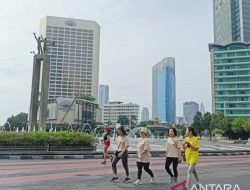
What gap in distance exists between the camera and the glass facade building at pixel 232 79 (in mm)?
111938

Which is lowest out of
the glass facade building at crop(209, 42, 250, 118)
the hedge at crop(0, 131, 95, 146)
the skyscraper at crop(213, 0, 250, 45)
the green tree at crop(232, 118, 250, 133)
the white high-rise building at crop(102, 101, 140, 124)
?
the hedge at crop(0, 131, 95, 146)

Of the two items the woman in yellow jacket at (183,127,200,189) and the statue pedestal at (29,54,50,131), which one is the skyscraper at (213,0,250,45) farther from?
the woman in yellow jacket at (183,127,200,189)

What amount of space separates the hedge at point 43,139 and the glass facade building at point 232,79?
9846 centimetres

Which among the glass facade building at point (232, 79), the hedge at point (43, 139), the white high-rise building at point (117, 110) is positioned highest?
the glass facade building at point (232, 79)

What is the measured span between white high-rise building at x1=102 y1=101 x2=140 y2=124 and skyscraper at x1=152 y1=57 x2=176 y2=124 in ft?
67.2

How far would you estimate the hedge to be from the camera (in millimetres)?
19625

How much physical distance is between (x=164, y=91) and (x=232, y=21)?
161 ft

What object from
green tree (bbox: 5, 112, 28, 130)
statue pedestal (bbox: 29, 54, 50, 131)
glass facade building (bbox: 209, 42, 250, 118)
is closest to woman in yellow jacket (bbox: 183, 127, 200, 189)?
statue pedestal (bbox: 29, 54, 50, 131)

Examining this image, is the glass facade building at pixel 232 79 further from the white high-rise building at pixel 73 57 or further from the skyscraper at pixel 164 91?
the white high-rise building at pixel 73 57

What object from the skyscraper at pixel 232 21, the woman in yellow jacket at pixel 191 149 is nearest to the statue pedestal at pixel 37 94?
the woman in yellow jacket at pixel 191 149

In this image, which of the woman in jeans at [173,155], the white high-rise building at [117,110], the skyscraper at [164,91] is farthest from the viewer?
the skyscraper at [164,91]

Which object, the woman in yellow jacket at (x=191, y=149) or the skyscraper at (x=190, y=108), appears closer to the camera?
the woman in yellow jacket at (x=191, y=149)

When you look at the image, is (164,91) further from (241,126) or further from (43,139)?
(43,139)

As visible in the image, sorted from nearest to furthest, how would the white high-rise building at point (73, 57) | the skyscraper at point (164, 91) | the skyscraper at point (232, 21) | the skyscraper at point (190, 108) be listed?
the skyscraper at point (232, 21)
the white high-rise building at point (73, 57)
the skyscraper at point (164, 91)
the skyscraper at point (190, 108)
